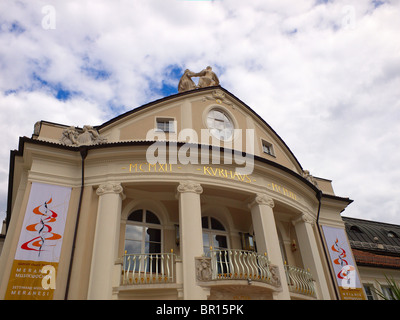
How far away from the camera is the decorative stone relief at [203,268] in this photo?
1134cm

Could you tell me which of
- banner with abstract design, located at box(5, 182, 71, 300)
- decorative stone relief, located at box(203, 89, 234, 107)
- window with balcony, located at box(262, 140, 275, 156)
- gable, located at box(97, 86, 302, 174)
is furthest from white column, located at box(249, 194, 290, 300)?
banner with abstract design, located at box(5, 182, 71, 300)

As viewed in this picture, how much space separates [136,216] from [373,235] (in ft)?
65.2

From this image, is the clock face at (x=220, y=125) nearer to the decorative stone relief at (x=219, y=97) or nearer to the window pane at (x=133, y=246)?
the decorative stone relief at (x=219, y=97)

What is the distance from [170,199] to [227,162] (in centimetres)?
298

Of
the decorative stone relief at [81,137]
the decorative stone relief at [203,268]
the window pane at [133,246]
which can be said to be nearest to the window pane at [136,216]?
the window pane at [133,246]

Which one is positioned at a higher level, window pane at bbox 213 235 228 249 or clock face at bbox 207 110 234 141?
clock face at bbox 207 110 234 141

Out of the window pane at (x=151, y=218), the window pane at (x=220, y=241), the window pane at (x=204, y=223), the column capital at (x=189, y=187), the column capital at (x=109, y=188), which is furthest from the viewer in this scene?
the window pane at (x=204, y=223)

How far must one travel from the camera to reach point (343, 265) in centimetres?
1620

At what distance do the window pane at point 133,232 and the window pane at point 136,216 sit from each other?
400 mm

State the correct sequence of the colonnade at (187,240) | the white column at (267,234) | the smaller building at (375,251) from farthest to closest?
the smaller building at (375,251)
the white column at (267,234)
the colonnade at (187,240)

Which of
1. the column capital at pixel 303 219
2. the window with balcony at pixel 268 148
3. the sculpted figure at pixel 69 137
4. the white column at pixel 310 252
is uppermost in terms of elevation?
the window with balcony at pixel 268 148

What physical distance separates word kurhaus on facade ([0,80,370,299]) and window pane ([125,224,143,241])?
40 mm

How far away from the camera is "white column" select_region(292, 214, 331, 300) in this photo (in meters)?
14.2

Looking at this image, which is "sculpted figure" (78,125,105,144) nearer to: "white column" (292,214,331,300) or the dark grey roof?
"white column" (292,214,331,300)
